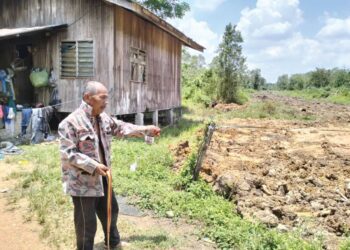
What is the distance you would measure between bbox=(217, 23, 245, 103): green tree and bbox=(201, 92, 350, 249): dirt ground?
1615cm

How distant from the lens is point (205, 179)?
641cm

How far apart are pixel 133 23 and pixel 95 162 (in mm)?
9036

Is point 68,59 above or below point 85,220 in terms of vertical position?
above

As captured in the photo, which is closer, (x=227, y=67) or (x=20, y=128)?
(x=20, y=128)

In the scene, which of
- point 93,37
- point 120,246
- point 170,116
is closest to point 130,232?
point 120,246

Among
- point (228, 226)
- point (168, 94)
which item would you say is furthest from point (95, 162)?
point (168, 94)

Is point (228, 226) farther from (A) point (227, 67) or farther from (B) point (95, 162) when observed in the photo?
(A) point (227, 67)

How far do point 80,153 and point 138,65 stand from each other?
9203 mm

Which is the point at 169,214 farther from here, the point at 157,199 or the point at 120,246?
the point at 120,246

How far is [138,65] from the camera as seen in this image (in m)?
12.4

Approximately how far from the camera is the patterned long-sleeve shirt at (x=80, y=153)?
339cm

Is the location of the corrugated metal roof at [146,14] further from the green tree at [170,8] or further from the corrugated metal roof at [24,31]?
the green tree at [170,8]

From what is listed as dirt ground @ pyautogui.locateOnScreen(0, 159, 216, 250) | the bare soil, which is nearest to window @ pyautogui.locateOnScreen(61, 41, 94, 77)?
the bare soil

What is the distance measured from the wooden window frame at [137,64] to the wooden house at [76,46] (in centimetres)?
3
